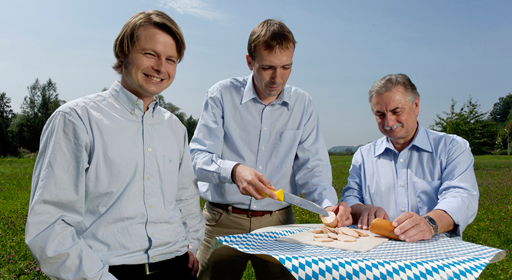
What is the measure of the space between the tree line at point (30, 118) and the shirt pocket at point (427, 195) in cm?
4129

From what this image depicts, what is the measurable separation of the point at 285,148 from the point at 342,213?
710mm

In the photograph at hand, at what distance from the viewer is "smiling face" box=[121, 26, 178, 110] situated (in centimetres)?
209

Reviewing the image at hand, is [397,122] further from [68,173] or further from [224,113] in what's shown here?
[68,173]

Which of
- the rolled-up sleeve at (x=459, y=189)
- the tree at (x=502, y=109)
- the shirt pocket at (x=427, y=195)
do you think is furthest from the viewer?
the tree at (x=502, y=109)

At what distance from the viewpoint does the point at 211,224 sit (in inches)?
124

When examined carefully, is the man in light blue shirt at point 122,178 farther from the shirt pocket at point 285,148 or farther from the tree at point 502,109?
the tree at point 502,109

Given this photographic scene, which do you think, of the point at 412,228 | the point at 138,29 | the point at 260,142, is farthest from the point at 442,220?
the point at 138,29

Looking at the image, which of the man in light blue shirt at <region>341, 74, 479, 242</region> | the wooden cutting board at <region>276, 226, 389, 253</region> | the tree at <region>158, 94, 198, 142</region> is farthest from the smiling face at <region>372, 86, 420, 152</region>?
the tree at <region>158, 94, 198, 142</region>

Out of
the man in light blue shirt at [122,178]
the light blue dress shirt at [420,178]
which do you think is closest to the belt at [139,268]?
the man in light blue shirt at [122,178]

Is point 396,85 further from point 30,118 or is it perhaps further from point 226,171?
point 30,118

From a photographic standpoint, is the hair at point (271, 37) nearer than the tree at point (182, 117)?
Yes

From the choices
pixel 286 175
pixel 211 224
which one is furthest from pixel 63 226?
pixel 286 175

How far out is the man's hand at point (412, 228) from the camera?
2340mm

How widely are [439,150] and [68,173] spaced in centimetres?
256
